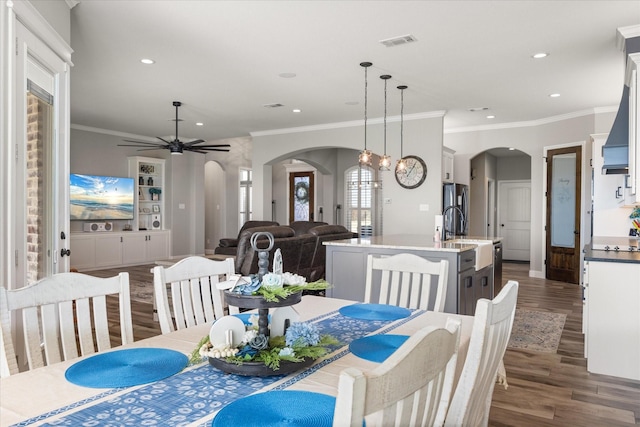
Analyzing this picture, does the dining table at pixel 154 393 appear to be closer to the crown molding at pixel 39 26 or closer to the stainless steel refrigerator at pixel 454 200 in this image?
the crown molding at pixel 39 26

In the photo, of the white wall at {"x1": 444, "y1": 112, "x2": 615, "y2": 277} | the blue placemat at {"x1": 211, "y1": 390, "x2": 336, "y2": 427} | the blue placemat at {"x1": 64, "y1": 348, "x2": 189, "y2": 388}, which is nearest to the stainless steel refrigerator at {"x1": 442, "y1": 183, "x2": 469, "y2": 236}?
the white wall at {"x1": 444, "y1": 112, "x2": 615, "y2": 277}

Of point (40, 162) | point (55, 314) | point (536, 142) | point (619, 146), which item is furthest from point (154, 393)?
point (536, 142)

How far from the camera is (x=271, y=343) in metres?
1.41

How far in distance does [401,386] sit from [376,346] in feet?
2.86

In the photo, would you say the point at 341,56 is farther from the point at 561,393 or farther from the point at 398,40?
the point at 561,393

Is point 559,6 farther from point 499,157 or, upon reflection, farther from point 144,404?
point 499,157

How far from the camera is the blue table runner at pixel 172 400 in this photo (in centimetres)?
102

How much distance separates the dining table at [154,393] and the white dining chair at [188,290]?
297 millimetres

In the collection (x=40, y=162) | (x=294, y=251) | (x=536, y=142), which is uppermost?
(x=536, y=142)

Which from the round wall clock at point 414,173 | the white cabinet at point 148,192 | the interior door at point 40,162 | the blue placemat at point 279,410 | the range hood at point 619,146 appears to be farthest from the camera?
the white cabinet at point 148,192

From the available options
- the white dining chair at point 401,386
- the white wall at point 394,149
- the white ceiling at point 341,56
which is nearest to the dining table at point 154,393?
the white dining chair at point 401,386

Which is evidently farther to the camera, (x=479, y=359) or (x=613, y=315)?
(x=613, y=315)

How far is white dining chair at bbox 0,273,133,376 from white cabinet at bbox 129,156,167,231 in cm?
849

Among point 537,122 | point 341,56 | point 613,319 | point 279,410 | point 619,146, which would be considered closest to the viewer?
point 279,410
